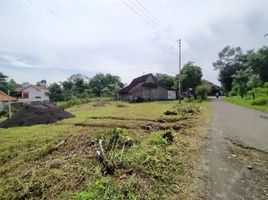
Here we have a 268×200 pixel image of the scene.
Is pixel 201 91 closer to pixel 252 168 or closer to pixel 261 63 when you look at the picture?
pixel 261 63

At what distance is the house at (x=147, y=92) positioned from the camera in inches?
1657

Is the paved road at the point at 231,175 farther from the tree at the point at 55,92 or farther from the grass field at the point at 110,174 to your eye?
the tree at the point at 55,92

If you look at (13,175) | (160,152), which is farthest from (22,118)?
(160,152)

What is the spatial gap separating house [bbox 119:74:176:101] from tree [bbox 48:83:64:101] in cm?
1366

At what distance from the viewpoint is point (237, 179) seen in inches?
197

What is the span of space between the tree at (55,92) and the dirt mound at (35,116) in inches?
1396

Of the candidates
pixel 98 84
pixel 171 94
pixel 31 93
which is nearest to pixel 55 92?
pixel 31 93

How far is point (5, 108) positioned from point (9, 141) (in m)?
16.5

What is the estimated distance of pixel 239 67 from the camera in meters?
56.2

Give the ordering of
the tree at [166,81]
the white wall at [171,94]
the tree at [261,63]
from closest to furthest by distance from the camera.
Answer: the tree at [261,63] < the white wall at [171,94] < the tree at [166,81]

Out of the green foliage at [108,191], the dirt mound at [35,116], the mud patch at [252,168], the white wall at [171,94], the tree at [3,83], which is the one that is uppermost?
the tree at [3,83]

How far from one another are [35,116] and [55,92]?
38017 mm

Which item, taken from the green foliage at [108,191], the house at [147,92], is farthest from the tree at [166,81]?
the green foliage at [108,191]

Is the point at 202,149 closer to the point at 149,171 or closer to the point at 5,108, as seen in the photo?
the point at 149,171
